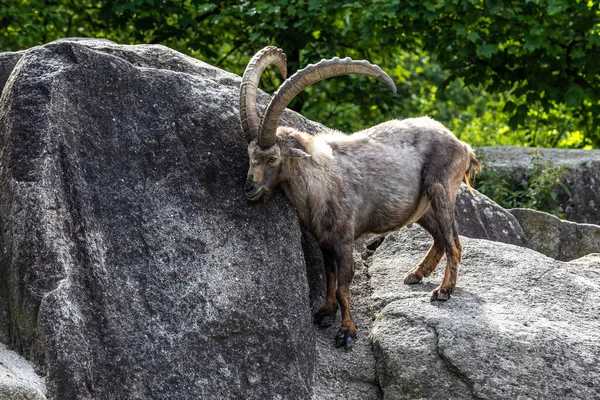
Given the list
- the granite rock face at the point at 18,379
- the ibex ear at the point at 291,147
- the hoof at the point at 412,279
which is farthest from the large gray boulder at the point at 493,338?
the granite rock face at the point at 18,379

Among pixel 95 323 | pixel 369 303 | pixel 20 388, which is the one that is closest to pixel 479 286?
pixel 369 303

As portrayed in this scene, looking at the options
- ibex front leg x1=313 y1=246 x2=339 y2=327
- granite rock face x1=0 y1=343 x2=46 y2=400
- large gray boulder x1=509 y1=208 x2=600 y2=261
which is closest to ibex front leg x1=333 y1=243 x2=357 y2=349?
ibex front leg x1=313 y1=246 x2=339 y2=327

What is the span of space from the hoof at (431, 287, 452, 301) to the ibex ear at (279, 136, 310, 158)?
65.9 inches

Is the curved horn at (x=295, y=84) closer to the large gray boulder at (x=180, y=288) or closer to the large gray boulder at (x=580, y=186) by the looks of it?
the large gray boulder at (x=180, y=288)

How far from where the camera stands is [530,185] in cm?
1359

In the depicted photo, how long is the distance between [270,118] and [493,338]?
2.58 m

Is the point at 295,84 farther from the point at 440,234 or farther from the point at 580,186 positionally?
the point at 580,186

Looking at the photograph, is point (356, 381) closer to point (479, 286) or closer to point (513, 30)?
point (479, 286)

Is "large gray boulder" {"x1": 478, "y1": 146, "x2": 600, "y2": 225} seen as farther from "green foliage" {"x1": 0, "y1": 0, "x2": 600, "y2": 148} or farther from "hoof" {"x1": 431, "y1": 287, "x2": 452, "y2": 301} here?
"hoof" {"x1": 431, "y1": 287, "x2": 452, "y2": 301}

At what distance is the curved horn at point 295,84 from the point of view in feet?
25.8

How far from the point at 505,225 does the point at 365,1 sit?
224 inches

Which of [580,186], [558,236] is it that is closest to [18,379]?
[558,236]

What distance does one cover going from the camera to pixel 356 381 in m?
7.77

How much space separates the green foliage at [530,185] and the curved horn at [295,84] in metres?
5.67
